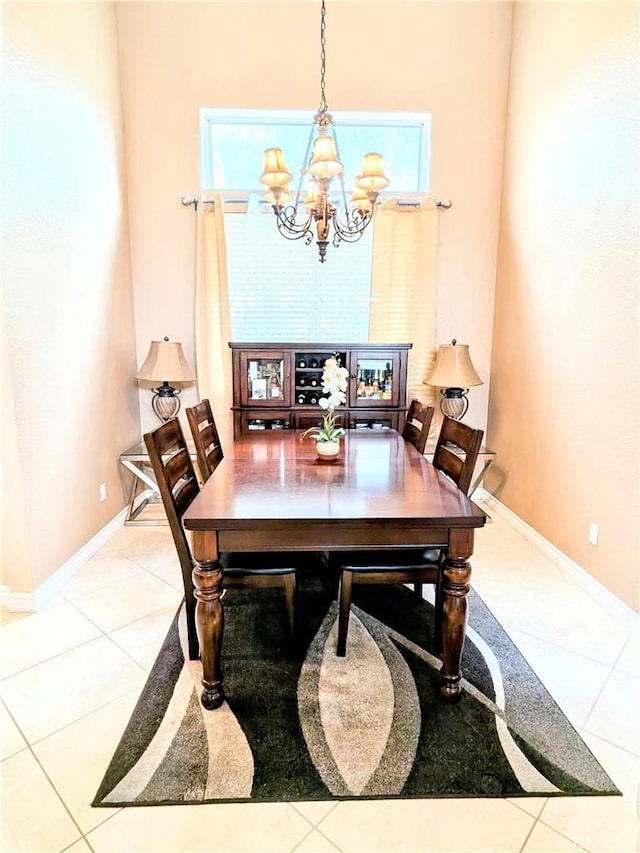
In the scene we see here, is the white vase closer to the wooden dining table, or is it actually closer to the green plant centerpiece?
the green plant centerpiece

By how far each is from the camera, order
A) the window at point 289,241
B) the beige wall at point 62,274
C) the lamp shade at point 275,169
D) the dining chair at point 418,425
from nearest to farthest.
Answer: the lamp shade at point 275,169
the beige wall at point 62,274
the dining chair at point 418,425
the window at point 289,241

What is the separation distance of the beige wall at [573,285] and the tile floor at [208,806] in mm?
492

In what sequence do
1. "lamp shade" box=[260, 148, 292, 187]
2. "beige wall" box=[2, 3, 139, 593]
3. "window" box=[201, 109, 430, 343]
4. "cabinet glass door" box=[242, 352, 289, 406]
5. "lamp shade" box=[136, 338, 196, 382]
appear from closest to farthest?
"lamp shade" box=[260, 148, 292, 187] < "beige wall" box=[2, 3, 139, 593] < "lamp shade" box=[136, 338, 196, 382] < "cabinet glass door" box=[242, 352, 289, 406] < "window" box=[201, 109, 430, 343]

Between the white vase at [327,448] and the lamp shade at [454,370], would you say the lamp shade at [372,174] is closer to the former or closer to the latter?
the white vase at [327,448]

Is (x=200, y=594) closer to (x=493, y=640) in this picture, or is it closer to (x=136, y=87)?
(x=493, y=640)

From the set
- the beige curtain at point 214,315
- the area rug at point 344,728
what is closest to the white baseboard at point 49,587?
the area rug at point 344,728

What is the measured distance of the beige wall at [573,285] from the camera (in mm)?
2289

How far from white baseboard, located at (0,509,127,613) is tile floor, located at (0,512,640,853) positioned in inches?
2.0

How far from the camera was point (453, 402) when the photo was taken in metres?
3.61

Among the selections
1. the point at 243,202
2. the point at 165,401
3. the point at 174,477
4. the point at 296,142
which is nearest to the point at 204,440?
the point at 174,477

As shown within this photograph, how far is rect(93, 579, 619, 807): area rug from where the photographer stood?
1.37 metres

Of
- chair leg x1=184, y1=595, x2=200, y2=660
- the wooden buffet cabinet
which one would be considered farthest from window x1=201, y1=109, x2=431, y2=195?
chair leg x1=184, y1=595, x2=200, y2=660

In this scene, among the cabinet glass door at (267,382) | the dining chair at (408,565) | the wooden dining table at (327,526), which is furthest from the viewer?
the cabinet glass door at (267,382)

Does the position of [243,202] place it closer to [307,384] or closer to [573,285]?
[307,384]
